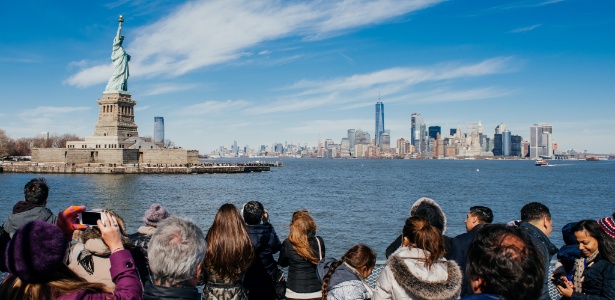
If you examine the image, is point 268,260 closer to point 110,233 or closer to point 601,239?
point 110,233

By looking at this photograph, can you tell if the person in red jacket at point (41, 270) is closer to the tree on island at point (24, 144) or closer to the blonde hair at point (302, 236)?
the blonde hair at point (302, 236)

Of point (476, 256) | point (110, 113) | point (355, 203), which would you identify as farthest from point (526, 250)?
point (110, 113)

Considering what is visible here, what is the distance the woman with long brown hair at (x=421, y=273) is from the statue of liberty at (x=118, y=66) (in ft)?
262

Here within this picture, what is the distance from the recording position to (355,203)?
36.6m

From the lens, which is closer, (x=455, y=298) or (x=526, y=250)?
(x=526, y=250)

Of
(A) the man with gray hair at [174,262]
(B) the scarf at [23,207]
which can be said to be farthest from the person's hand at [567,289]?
(B) the scarf at [23,207]

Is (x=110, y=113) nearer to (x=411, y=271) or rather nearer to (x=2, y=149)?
(x=2, y=149)

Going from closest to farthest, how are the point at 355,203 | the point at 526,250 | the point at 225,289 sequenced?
1. the point at 526,250
2. the point at 225,289
3. the point at 355,203

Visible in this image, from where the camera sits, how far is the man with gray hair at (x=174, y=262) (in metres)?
3.01

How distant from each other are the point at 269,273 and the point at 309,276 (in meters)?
0.45

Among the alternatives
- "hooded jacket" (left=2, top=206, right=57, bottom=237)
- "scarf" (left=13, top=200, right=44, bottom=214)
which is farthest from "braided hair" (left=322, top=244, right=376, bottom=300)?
"scarf" (left=13, top=200, right=44, bottom=214)

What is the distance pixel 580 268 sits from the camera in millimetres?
4430

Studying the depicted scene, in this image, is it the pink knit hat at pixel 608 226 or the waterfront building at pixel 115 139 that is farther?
the waterfront building at pixel 115 139

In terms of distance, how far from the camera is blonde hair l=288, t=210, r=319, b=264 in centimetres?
525
